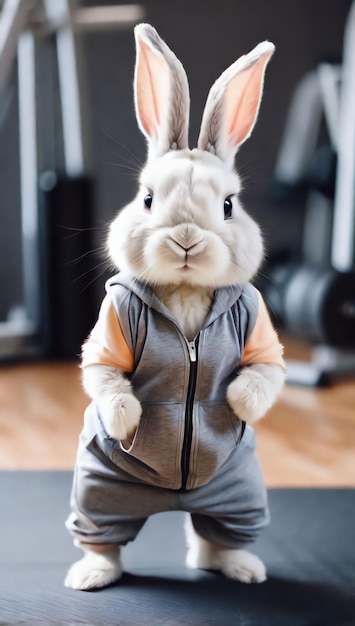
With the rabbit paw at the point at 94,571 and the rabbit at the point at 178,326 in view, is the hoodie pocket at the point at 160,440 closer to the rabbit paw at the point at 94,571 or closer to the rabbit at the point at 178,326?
the rabbit at the point at 178,326

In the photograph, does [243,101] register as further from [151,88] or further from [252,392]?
[252,392]

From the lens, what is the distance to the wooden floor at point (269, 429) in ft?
4.07

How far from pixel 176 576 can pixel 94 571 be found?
0.29 ft

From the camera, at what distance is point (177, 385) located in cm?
71

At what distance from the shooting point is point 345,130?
1.89 m

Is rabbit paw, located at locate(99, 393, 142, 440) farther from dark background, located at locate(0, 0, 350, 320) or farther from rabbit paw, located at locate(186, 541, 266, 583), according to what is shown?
dark background, located at locate(0, 0, 350, 320)

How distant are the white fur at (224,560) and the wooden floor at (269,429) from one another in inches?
13.9

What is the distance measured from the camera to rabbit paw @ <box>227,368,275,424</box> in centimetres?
71

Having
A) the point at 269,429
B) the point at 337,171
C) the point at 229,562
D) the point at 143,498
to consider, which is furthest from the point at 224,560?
the point at 337,171

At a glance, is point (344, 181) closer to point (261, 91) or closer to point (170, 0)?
point (170, 0)

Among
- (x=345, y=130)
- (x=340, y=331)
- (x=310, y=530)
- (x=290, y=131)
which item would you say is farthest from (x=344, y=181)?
(x=310, y=530)

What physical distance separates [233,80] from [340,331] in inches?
47.7

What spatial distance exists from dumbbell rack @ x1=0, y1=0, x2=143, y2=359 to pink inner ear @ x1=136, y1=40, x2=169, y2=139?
1.10 meters

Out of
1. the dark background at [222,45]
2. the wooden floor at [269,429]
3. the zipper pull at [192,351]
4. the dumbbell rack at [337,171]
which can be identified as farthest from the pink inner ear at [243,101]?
the dumbbell rack at [337,171]
